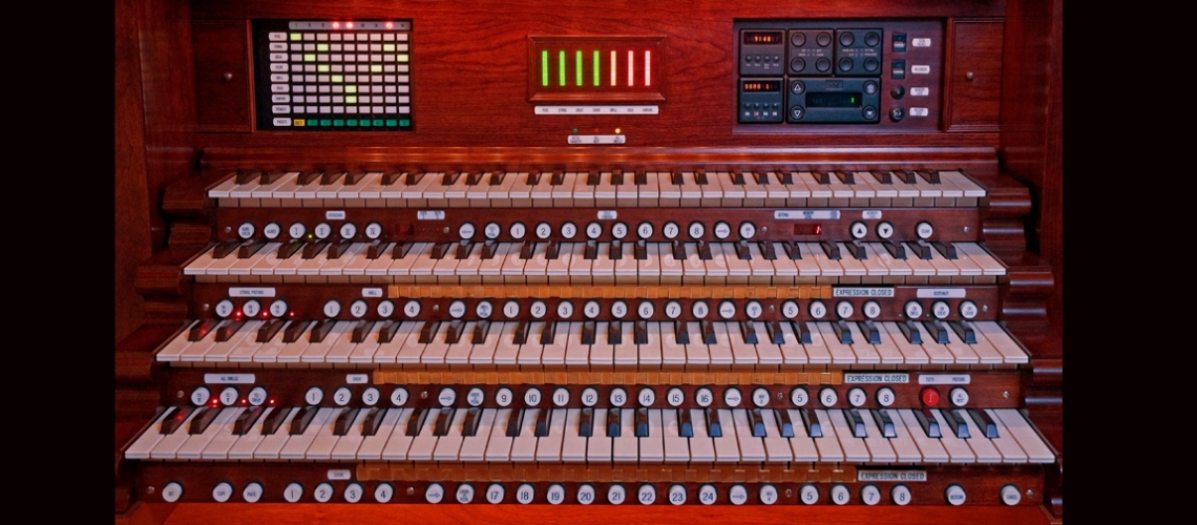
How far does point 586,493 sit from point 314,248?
1.19m

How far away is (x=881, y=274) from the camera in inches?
147

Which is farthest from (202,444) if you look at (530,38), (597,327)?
(530,38)

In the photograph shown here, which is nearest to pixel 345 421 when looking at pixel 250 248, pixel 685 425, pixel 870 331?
pixel 250 248

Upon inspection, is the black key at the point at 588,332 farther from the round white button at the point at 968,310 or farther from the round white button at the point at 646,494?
the round white button at the point at 968,310

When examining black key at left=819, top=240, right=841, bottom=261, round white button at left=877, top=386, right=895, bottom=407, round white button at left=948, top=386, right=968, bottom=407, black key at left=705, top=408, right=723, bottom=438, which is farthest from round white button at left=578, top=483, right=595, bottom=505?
round white button at left=948, top=386, right=968, bottom=407

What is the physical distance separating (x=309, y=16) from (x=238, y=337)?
1149 mm

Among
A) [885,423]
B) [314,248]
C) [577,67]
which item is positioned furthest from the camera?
[577,67]

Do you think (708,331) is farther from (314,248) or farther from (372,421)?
(314,248)

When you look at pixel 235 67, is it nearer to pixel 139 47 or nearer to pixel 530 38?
pixel 139 47

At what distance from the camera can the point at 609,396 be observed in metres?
3.79

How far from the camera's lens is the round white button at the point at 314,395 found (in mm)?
3801

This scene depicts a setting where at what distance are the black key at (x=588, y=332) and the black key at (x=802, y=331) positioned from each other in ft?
2.08

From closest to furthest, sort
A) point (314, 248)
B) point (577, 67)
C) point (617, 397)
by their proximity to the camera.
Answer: point (617, 397), point (314, 248), point (577, 67)

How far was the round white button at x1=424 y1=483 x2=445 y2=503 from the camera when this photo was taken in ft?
12.3
